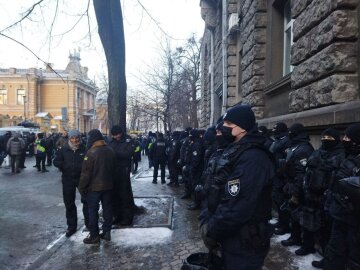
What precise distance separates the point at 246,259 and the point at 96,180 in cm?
376

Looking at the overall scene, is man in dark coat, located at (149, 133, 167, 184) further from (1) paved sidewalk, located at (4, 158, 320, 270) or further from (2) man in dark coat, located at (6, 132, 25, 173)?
(2) man in dark coat, located at (6, 132, 25, 173)

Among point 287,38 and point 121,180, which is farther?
point 287,38

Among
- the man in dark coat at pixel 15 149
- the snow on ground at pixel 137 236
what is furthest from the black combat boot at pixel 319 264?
the man in dark coat at pixel 15 149

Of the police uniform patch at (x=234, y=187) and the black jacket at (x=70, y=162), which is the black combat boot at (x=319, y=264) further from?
the black jacket at (x=70, y=162)

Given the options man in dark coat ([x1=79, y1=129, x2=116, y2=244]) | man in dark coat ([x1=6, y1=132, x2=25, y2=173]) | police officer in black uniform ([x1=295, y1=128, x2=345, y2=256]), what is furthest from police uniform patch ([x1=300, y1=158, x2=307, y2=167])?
man in dark coat ([x1=6, y1=132, x2=25, y2=173])

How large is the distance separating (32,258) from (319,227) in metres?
4.29

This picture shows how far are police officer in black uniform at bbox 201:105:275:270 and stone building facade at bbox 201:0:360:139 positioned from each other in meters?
2.15

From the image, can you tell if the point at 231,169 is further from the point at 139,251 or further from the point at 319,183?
the point at 139,251

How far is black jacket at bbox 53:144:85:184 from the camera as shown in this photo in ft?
22.0

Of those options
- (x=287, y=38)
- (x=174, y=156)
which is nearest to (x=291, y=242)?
(x=287, y=38)

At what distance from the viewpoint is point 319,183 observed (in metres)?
4.74

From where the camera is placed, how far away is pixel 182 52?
28.9m

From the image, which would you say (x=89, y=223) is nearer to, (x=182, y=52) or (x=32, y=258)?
(x=32, y=258)

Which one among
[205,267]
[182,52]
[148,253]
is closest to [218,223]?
[205,267]
